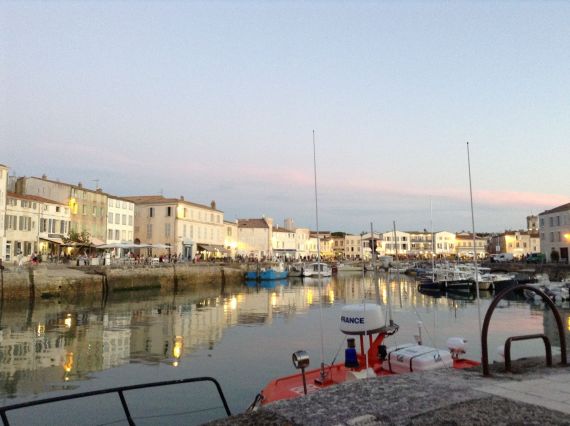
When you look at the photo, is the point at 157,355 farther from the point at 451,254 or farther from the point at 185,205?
the point at 451,254

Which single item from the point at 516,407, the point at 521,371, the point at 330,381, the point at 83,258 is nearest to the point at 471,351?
the point at 330,381

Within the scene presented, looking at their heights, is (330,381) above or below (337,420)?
below

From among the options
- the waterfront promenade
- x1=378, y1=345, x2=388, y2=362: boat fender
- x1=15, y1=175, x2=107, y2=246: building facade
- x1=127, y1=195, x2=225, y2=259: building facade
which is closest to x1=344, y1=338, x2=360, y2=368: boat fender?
x1=378, y1=345, x2=388, y2=362: boat fender

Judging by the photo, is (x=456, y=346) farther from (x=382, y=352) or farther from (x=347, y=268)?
(x=347, y=268)

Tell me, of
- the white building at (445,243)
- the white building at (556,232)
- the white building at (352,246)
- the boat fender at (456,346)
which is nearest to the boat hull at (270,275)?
the white building at (556,232)

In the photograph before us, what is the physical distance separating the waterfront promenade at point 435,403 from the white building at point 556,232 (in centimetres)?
7454

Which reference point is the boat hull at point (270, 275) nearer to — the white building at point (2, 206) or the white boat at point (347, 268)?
the white boat at point (347, 268)

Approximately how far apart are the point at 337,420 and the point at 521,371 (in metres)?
3.74

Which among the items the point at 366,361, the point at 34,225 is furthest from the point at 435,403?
the point at 34,225

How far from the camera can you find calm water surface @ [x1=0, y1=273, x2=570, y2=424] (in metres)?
15.2

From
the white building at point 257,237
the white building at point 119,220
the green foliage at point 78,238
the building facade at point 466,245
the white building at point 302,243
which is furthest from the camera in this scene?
the building facade at point 466,245

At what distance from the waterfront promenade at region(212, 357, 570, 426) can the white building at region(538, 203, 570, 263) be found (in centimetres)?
7454

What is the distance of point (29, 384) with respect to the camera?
16.5 meters

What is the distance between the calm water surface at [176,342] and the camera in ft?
50.0
